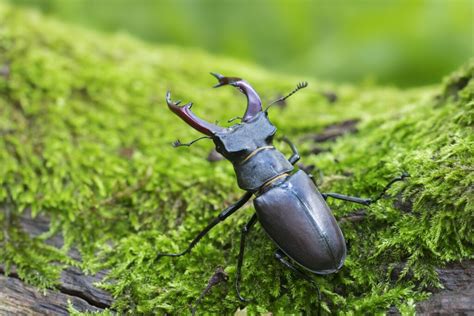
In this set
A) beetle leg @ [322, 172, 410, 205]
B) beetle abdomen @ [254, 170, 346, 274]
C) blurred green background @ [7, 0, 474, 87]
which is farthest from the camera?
blurred green background @ [7, 0, 474, 87]

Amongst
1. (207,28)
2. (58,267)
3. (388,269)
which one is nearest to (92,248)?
(58,267)

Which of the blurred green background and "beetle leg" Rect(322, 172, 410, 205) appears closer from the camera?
"beetle leg" Rect(322, 172, 410, 205)

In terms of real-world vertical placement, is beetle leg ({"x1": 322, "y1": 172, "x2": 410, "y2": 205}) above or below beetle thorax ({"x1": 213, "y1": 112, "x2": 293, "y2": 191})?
below

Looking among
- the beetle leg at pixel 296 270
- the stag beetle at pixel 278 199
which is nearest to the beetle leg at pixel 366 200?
the stag beetle at pixel 278 199

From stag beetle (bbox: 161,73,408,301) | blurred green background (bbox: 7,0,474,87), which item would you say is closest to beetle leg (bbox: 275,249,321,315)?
stag beetle (bbox: 161,73,408,301)

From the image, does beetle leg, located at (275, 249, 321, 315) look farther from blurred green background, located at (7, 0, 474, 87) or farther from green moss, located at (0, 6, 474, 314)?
blurred green background, located at (7, 0, 474, 87)

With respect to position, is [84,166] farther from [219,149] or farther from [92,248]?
[219,149]

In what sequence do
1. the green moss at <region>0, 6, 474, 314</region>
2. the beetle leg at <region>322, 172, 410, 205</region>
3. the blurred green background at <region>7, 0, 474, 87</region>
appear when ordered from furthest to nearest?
the blurred green background at <region>7, 0, 474, 87</region> → the beetle leg at <region>322, 172, 410, 205</region> → the green moss at <region>0, 6, 474, 314</region>

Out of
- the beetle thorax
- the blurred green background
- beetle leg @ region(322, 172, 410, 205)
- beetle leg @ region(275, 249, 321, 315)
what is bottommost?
the blurred green background
